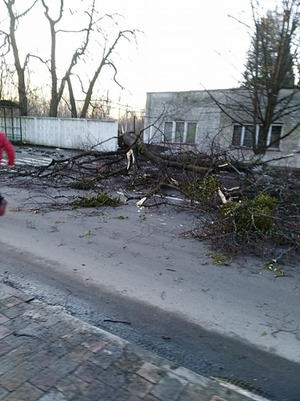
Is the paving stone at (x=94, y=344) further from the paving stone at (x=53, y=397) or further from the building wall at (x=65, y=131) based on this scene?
the building wall at (x=65, y=131)

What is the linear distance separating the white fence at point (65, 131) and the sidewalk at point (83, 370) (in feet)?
53.8

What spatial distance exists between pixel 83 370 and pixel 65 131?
22.5 m

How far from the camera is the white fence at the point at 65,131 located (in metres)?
20.7

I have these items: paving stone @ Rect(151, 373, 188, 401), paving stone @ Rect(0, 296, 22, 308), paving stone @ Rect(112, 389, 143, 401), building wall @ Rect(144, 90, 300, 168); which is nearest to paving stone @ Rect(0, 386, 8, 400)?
paving stone @ Rect(112, 389, 143, 401)

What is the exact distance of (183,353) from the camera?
2.67m

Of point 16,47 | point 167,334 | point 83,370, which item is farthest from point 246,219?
point 16,47

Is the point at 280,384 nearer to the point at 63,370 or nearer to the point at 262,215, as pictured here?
the point at 63,370

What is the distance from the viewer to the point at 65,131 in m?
23.2

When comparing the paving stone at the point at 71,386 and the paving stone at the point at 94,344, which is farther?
the paving stone at the point at 94,344

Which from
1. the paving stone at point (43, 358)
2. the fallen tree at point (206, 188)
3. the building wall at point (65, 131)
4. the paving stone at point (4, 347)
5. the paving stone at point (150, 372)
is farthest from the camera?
the building wall at point (65, 131)

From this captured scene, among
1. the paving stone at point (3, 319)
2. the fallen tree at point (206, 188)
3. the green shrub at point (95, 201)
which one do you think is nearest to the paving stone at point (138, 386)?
the paving stone at point (3, 319)

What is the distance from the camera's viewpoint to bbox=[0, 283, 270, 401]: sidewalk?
210cm

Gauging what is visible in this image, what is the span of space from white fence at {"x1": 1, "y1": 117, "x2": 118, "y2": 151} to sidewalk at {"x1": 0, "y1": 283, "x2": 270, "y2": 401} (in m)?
16.4

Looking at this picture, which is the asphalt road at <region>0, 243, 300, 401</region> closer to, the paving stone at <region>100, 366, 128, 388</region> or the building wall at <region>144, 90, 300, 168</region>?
the paving stone at <region>100, 366, 128, 388</region>
